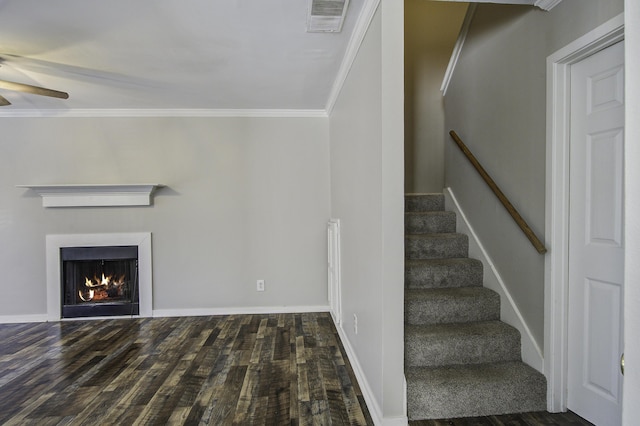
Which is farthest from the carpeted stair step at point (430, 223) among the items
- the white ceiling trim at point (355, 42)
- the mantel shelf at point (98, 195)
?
the mantel shelf at point (98, 195)

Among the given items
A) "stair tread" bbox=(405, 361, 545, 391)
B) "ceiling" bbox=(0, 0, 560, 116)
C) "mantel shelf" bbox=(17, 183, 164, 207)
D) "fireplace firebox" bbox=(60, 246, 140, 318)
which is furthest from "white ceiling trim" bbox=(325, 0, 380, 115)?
"fireplace firebox" bbox=(60, 246, 140, 318)

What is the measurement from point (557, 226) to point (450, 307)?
876 mm

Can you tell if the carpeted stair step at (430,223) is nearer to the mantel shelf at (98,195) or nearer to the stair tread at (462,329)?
the stair tread at (462,329)

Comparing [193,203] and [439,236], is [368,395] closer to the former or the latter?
[439,236]

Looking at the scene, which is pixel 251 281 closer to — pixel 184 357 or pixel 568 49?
pixel 184 357

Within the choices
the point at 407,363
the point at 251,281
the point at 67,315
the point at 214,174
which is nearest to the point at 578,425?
the point at 407,363

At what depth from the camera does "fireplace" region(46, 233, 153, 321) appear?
4.10m

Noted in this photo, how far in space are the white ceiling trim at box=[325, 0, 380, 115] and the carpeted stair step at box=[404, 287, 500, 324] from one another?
5.76 feet

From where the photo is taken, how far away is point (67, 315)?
162 inches

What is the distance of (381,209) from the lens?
75.2 inches

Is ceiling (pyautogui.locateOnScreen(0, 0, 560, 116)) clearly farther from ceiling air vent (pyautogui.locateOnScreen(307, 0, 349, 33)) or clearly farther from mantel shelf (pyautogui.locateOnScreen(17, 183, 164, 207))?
mantel shelf (pyautogui.locateOnScreen(17, 183, 164, 207))

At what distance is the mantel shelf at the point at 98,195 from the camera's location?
3.94 metres

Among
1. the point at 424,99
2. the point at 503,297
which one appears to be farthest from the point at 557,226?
the point at 424,99

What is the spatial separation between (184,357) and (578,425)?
2.73 meters
